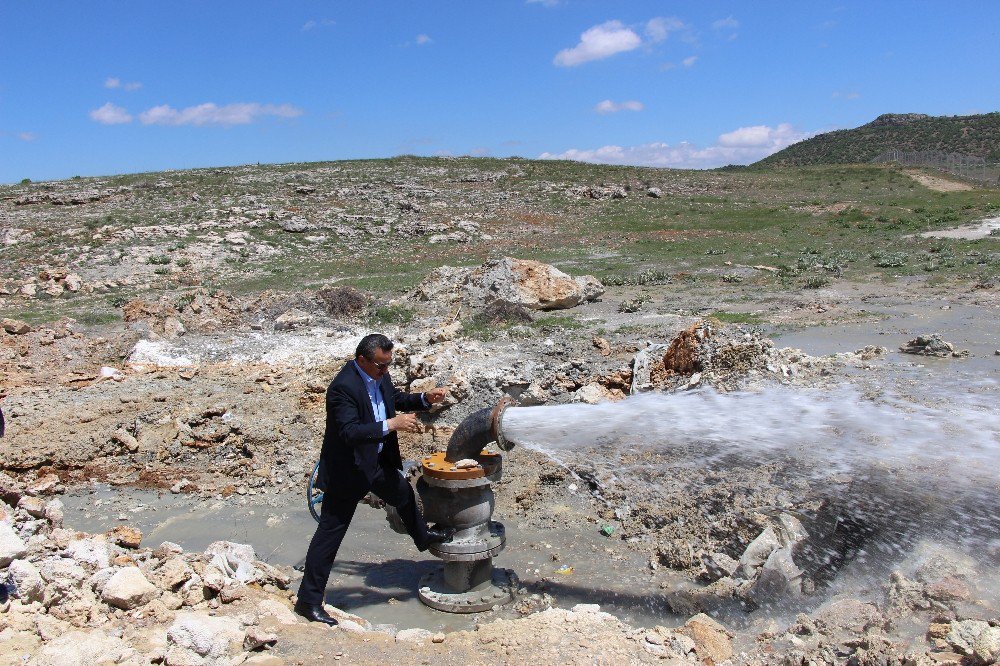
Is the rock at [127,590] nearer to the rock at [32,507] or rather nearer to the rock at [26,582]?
the rock at [26,582]

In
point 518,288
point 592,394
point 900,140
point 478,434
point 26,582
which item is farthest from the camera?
point 900,140

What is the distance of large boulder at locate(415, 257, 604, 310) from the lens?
1262 centimetres

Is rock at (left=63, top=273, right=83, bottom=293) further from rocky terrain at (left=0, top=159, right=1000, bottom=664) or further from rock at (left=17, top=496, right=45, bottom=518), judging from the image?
rock at (left=17, top=496, right=45, bottom=518)

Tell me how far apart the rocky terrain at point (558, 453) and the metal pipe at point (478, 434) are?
3.40 feet

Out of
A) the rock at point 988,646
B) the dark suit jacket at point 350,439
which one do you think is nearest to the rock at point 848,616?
the rock at point 988,646

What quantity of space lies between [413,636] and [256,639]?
2.87 ft

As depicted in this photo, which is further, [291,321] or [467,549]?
[291,321]

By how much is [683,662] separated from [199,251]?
2265 cm

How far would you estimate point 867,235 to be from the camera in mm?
22766

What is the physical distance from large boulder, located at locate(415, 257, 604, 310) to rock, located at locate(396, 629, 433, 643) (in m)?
8.40

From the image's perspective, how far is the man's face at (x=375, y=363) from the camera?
4.26 m

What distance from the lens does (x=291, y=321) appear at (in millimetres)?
12383

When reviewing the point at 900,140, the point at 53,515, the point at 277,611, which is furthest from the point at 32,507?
the point at 900,140

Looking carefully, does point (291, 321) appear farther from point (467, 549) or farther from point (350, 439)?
point (350, 439)
